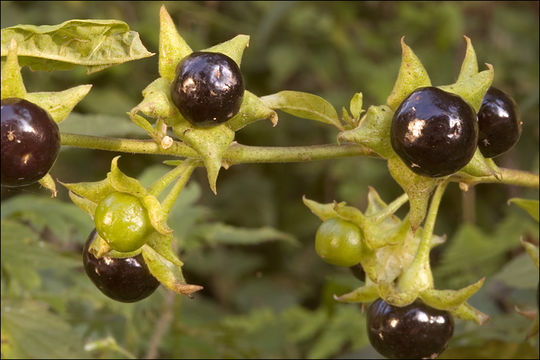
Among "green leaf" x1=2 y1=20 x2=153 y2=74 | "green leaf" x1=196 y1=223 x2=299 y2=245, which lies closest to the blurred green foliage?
"green leaf" x1=196 y1=223 x2=299 y2=245

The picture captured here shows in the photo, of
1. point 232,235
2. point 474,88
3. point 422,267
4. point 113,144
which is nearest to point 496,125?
point 474,88

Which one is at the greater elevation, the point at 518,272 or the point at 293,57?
the point at 518,272

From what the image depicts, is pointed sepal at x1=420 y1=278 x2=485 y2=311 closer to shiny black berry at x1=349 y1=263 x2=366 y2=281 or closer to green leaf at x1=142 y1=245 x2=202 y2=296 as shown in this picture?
shiny black berry at x1=349 y1=263 x2=366 y2=281

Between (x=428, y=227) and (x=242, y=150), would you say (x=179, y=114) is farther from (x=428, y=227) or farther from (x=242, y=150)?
(x=428, y=227)

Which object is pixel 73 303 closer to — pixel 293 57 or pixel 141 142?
pixel 141 142

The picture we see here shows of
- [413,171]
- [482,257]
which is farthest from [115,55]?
[482,257]

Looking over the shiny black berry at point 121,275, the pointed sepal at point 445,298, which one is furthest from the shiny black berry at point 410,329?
the shiny black berry at point 121,275
